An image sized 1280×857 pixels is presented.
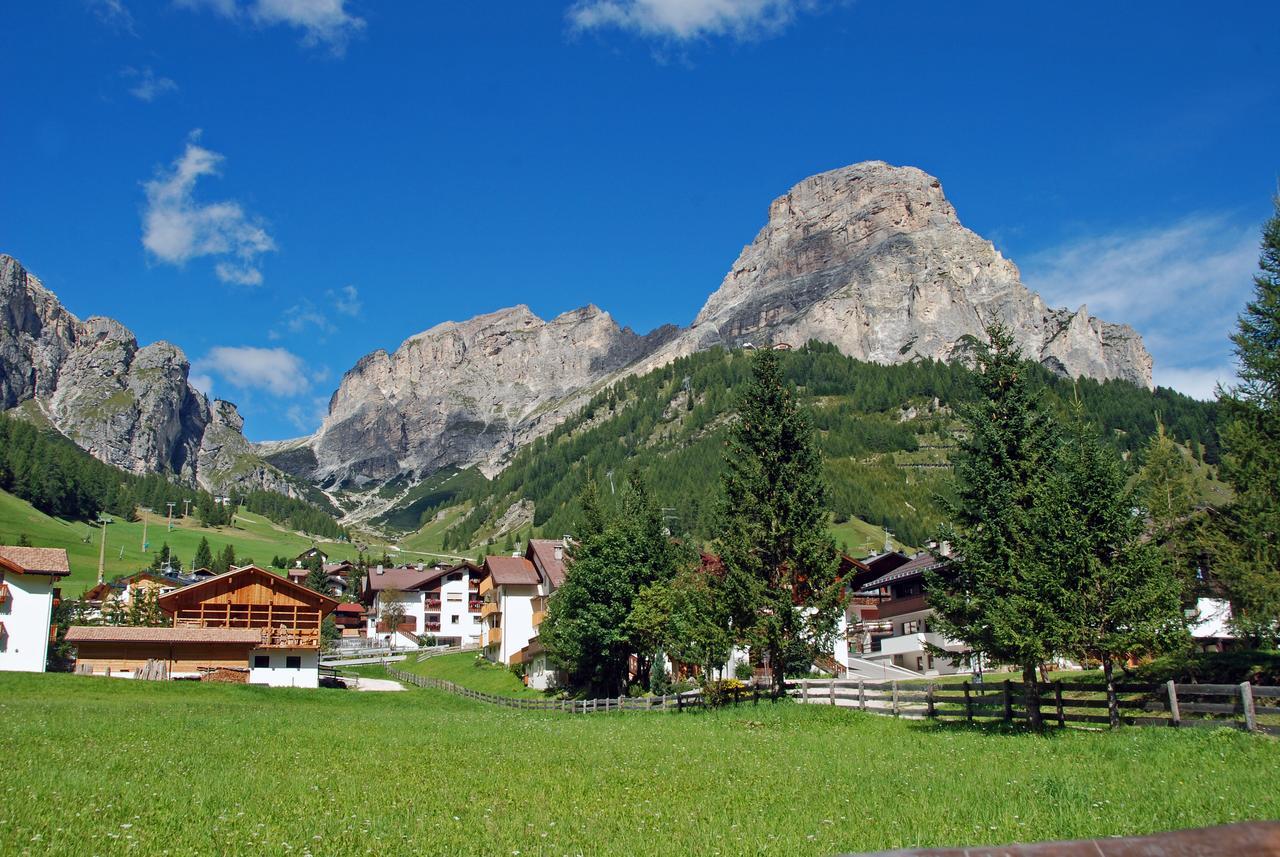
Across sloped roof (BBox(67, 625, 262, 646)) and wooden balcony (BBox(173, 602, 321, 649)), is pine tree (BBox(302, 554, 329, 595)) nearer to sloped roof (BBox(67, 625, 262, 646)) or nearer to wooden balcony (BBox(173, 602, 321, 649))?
wooden balcony (BBox(173, 602, 321, 649))

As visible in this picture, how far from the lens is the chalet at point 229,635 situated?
5944 cm

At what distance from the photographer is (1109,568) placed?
24.1m

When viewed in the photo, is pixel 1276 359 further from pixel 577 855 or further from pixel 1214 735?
pixel 577 855

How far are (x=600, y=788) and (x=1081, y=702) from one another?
16.3 meters

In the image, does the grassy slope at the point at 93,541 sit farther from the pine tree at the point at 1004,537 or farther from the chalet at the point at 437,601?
the pine tree at the point at 1004,537

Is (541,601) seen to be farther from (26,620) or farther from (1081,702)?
(1081,702)

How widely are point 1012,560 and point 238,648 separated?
5429 centimetres

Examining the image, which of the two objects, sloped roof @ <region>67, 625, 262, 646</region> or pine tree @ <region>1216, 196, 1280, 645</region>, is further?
sloped roof @ <region>67, 625, 262, 646</region>

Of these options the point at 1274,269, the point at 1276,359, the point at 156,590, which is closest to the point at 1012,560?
the point at 1276,359

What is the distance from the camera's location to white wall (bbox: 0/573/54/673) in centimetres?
5647

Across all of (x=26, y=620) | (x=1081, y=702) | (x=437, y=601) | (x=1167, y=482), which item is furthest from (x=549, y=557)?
(x=1081, y=702)

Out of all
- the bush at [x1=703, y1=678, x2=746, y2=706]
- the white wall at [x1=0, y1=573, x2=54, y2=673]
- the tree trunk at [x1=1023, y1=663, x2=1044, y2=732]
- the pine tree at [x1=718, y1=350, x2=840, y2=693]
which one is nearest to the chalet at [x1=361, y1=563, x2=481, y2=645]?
the white wall at [x1=0, y1=573, x2=54, y2=673]

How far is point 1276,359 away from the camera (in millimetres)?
31469

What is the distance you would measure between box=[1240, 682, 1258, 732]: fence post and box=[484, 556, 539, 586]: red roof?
67.1m
